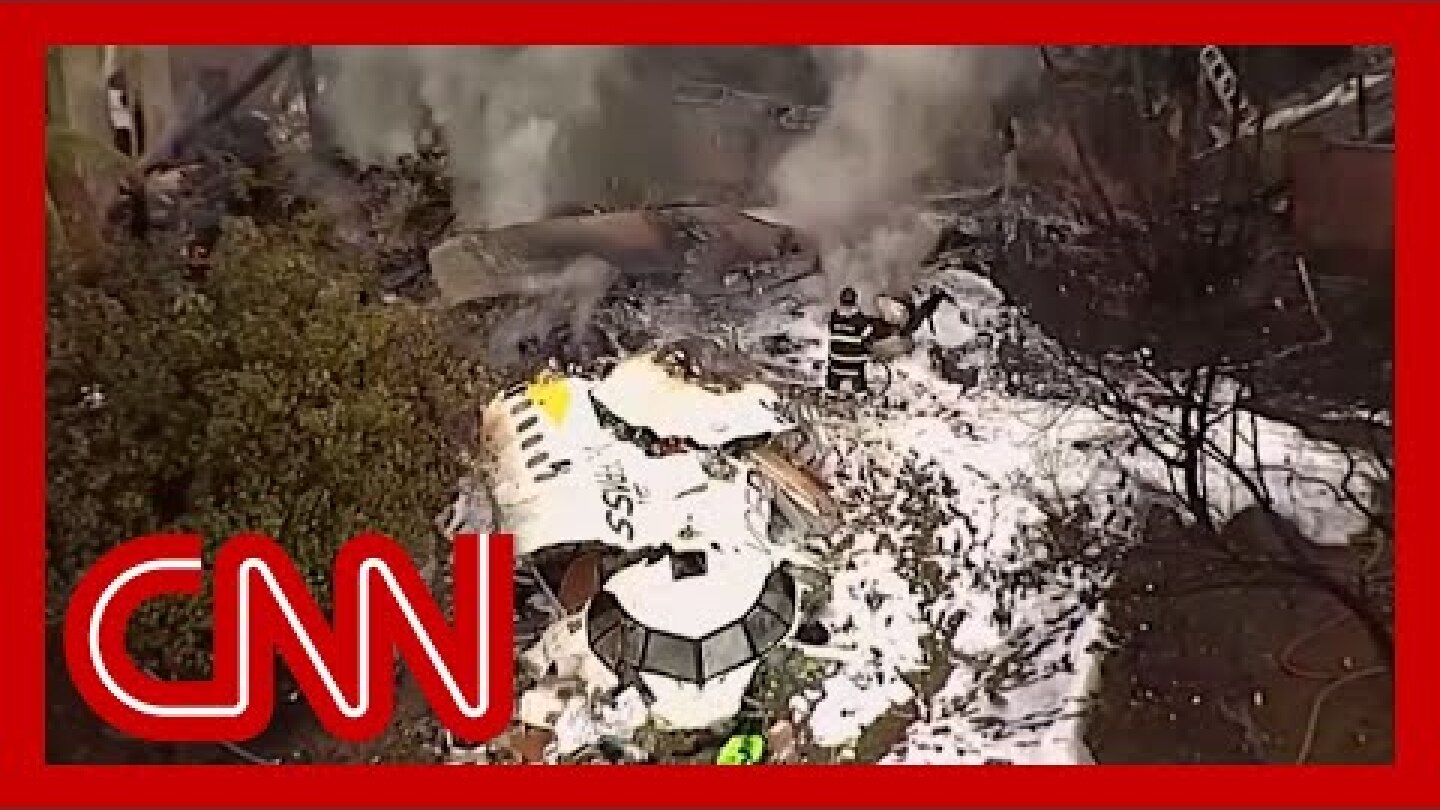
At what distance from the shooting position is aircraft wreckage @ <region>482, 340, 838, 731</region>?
1.36 meters

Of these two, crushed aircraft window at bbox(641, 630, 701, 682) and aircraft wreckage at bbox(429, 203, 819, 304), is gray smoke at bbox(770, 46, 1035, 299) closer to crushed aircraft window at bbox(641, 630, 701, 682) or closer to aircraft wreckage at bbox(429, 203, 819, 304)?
aircraft wreckage at bbox(429, 203, 819, 304)

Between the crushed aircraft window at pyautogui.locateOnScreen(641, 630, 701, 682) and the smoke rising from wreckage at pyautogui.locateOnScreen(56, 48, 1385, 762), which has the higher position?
the smoke rising from wreckage at pyautogui.locateOnScreen(56, 48, 1385, 762)

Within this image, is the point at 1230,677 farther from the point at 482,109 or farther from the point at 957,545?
the point at 482,109

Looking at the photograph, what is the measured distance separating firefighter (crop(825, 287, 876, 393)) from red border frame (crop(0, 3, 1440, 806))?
0.20 m

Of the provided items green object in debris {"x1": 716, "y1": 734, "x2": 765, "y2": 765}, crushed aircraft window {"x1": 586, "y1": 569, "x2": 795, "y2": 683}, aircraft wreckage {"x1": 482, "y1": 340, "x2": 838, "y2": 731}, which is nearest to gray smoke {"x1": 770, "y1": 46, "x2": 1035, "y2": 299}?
aircraft wreckage {"x1": 482, "y1": 340, "x2": 838, "y2": 731}

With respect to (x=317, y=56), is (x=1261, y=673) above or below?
below

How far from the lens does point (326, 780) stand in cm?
137

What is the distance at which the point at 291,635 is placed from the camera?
133cm

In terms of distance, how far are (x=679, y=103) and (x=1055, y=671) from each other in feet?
1.69

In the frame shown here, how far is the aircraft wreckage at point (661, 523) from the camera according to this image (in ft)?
4.48

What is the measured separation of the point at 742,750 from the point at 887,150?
1.53 feet

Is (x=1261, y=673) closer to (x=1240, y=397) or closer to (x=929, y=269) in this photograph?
(x=1240, y=397)

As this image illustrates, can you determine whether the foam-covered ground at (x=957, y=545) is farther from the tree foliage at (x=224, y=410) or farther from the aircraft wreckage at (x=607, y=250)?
the tree foliage at (x=224, y=410)

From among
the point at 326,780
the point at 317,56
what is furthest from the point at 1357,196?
the point at 326,780
